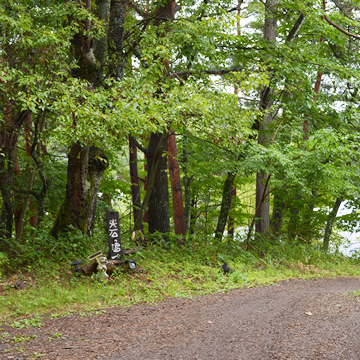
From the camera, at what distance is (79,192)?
853 cm

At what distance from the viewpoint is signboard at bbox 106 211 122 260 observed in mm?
7371

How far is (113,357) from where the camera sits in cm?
398

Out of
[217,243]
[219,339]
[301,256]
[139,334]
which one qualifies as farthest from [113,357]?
[301,256]

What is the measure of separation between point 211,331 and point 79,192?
487 centimetres

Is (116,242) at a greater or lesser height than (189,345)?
greater

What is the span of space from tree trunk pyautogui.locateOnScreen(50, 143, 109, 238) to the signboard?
Answer: 1.34 metres

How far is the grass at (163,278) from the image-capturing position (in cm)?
571

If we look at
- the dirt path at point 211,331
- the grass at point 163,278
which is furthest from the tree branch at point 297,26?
the dirt path at point 211,331

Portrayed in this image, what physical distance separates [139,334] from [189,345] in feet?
2.29

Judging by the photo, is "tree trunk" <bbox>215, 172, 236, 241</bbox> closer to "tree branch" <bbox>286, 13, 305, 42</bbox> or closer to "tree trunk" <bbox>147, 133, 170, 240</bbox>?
"tree trunk" <bbox>147, 133, 170, 240</bbox>

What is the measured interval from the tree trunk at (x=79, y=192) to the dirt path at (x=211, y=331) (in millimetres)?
3334

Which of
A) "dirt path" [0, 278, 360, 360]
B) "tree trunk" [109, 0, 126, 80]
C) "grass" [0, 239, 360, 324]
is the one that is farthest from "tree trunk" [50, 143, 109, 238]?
"dirt path" [0, 278, 360, 360]

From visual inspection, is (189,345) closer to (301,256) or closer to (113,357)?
(113,357)

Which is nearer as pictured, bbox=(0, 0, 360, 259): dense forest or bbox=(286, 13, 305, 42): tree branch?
bbox=(0, 0, 360, 259): dense forest
